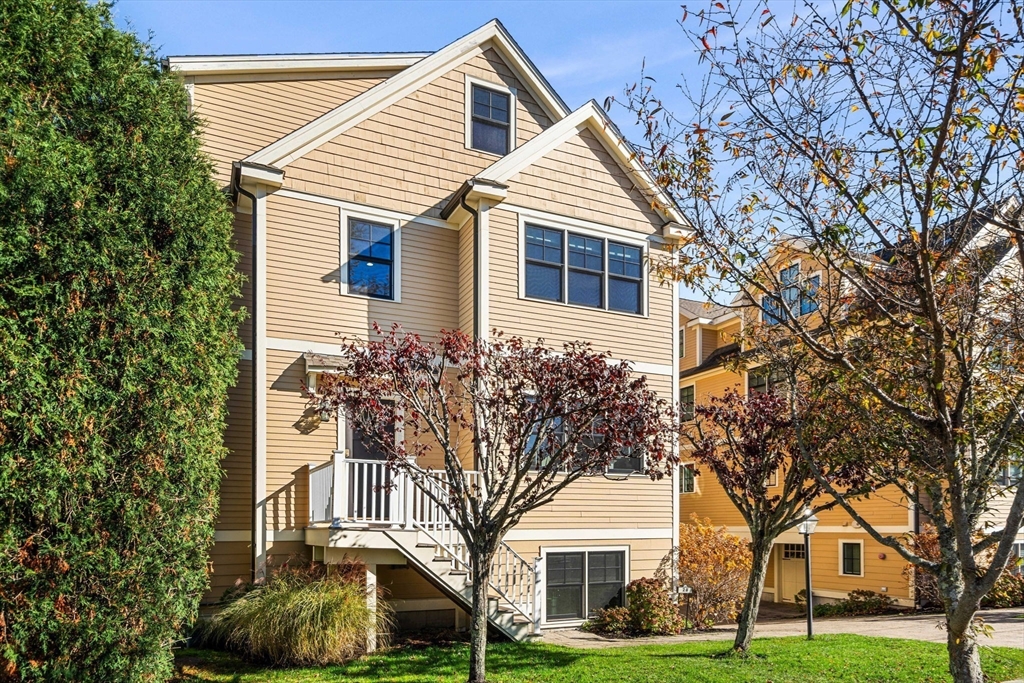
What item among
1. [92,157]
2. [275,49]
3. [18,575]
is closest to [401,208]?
[275,49]

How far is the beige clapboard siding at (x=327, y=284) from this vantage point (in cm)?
1427

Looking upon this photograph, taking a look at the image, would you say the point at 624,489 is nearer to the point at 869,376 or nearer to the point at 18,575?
the point at 869,376

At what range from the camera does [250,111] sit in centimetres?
1617

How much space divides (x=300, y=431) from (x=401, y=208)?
4.58 metres

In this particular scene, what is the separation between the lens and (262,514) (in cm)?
1329

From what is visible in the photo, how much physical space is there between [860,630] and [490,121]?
489 inches

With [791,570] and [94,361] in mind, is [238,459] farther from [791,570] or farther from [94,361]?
[791,570]

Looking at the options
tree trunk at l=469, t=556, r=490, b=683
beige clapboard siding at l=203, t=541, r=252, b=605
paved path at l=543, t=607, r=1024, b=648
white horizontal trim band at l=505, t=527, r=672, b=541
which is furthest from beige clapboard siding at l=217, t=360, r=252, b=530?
paved path at l=543, t=607, r=1024, b=648

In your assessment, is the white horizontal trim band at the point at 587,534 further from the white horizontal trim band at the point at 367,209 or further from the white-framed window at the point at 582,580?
the white horizontal trim band at the point at 367,209

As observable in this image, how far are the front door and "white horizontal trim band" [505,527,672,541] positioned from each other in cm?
1091

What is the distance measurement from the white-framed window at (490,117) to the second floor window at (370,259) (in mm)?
2867

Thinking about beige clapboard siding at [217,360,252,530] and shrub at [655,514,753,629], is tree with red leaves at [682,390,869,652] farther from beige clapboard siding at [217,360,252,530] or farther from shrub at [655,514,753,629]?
beige clapboard siding at [217,360,252,530]

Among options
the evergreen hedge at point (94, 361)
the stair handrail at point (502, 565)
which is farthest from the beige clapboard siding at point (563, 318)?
the evergreen hedge at point (94, 361)

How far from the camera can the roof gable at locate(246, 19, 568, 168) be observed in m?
14.6
